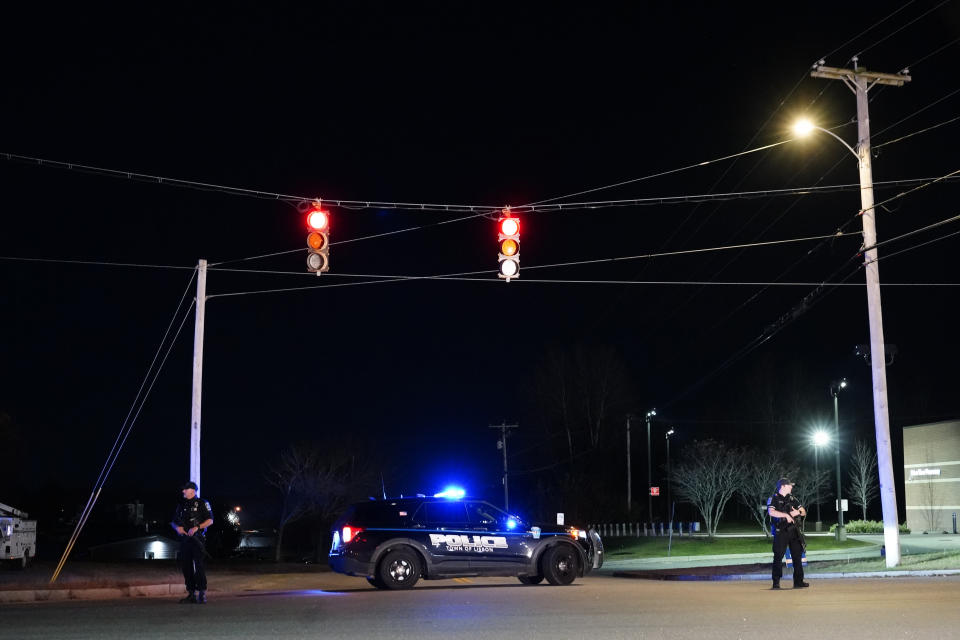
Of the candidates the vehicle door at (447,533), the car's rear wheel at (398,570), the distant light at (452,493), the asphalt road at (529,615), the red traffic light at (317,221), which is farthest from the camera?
the distant light at (452,493)

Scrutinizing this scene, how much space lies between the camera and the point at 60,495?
298 feet

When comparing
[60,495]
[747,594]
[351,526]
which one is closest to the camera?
[747,594]

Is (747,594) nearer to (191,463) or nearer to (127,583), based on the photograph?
(127,583)

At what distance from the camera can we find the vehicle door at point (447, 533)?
17.4 meters

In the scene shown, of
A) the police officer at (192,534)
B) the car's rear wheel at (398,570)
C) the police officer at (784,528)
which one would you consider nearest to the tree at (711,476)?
the car's rear wheel at (398,570)

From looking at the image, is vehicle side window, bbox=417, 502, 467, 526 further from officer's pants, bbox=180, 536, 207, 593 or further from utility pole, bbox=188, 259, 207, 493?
utility pole, bbox=188, 259, 207, 493

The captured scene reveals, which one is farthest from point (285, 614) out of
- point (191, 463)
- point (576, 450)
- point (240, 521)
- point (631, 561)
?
point (240, 521)

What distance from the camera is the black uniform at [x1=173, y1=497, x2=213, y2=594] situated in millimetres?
13922

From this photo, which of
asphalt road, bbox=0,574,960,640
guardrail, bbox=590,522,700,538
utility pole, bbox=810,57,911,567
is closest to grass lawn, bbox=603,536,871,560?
guardrail, bbox=590,522,700,538

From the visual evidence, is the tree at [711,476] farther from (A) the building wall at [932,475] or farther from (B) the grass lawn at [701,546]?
(A) the building wall at [932,475]

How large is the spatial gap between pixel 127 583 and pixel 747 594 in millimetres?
10687

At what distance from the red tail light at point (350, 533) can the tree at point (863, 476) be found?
4631cm

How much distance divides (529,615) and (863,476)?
50839mm

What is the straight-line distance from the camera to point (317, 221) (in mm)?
17562
